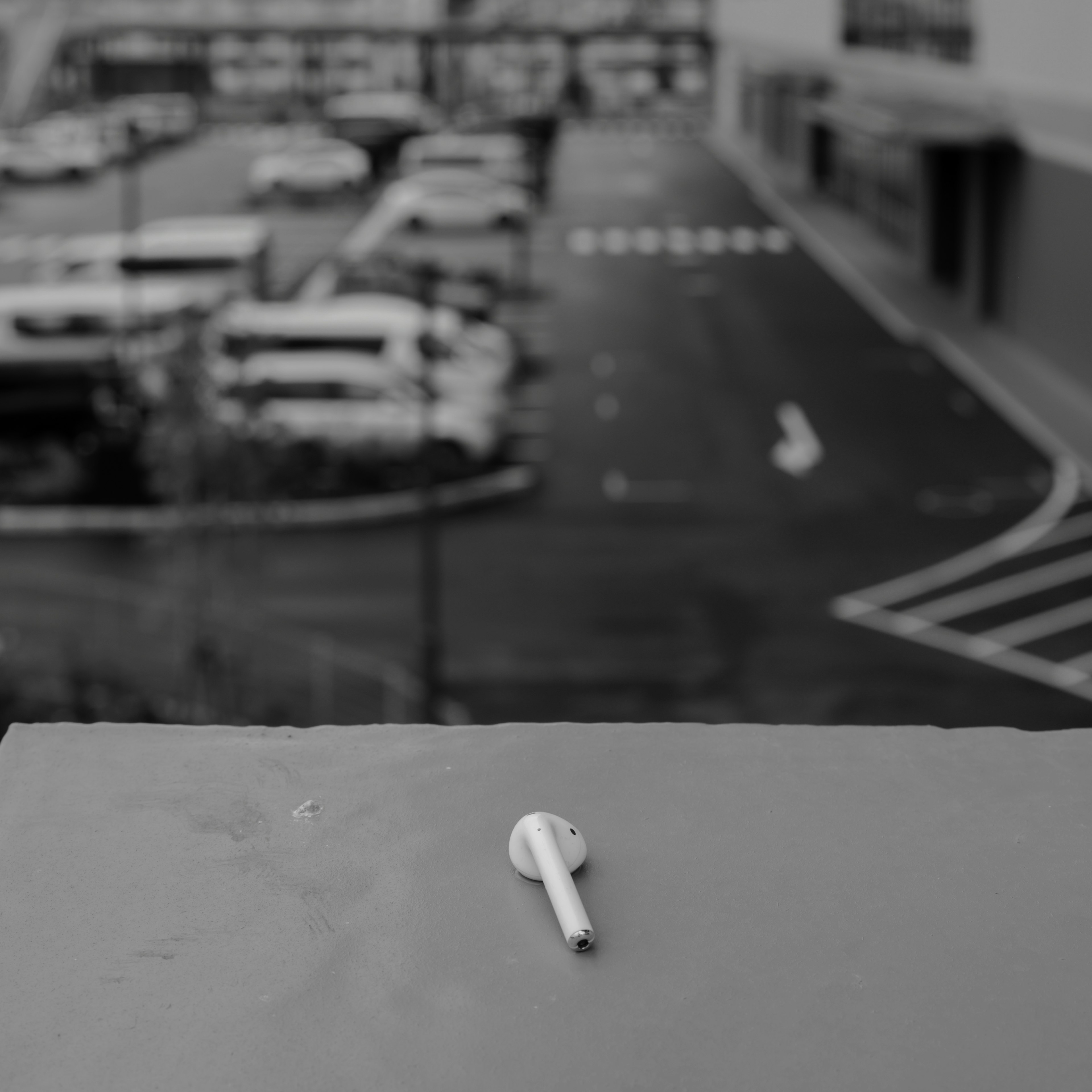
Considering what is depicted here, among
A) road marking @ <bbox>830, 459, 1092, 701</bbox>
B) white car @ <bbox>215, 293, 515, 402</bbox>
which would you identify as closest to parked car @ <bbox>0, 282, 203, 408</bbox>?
white car @ <bbox>215, 293, 515, 402</bbox>

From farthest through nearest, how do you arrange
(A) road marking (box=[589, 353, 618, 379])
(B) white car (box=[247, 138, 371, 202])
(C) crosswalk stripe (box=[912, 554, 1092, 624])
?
1. (B) white car (box=[247, 138, 371, 202])
2. (A) road marking (box=[589, 353, 618, 379])
3. (C) crosswalk stripe (box=[912, 554, 1092, 624])

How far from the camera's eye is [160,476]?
15.9 meters

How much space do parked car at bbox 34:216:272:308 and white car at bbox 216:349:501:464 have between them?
897cm

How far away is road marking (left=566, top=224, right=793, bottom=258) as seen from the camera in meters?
46.8

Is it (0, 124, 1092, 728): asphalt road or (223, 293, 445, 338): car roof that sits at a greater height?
(223, 293, 445, 338): car roof

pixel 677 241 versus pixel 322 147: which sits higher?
pixel 322 147

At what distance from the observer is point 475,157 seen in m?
57.3

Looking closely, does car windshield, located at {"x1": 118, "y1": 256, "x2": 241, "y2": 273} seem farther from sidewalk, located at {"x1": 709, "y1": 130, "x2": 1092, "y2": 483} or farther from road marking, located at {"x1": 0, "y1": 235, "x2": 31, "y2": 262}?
sidewalk, located at {"x1": 709, "y1": 130, "x2": 1092, "y2": 483}

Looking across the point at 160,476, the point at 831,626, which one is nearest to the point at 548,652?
the point at 831,626

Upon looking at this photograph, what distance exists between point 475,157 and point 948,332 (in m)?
25.6

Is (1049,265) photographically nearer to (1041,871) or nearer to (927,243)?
(927,243)

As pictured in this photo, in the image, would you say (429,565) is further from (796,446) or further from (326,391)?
(796,446)

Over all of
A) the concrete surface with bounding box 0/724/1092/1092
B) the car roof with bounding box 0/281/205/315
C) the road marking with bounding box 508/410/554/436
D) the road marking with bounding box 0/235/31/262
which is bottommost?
the road marking with bounding box 508/410/554/436

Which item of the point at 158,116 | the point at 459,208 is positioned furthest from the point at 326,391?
the point at 158,116
